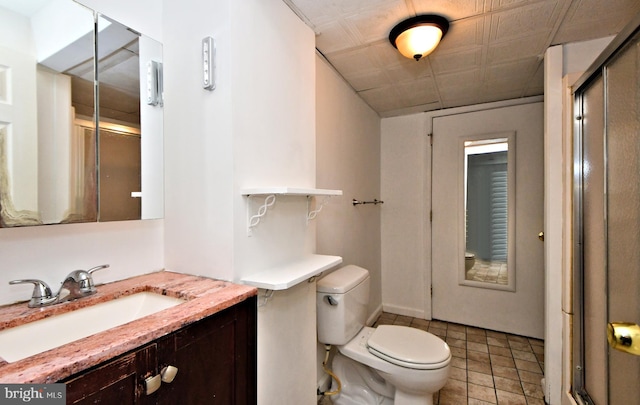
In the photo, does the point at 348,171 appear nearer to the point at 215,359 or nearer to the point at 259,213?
the point at 259,213

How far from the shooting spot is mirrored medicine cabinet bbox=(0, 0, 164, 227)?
827mm

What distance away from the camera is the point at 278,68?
1279 mm

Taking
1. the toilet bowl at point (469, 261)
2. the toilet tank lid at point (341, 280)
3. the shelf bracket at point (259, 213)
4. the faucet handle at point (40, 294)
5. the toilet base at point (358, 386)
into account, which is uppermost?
the shelf bracket at point (259, 213)

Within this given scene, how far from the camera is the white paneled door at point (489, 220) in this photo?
2.51m

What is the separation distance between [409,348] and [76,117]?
180 cm

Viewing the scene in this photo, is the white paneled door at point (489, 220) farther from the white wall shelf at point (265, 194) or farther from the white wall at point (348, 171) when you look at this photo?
the white wall shelf at point (265, 194)

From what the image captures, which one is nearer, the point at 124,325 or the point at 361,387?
the point at 124,325

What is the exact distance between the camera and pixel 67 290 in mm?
861

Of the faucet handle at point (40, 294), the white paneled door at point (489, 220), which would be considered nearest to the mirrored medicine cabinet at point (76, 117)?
the faucet handle at point (40, 294)

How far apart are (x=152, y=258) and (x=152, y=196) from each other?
26cm

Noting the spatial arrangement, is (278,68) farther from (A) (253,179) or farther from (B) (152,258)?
(B) (152,258)

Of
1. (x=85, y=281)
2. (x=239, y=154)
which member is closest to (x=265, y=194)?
(x=239, y=154)

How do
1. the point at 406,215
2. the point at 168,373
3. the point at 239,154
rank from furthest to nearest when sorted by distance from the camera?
the point at 406,215 → the point at 239,154 → the point at 168,373

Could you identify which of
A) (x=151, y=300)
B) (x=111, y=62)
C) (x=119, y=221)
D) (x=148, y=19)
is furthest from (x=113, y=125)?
(x=151, y=300)
